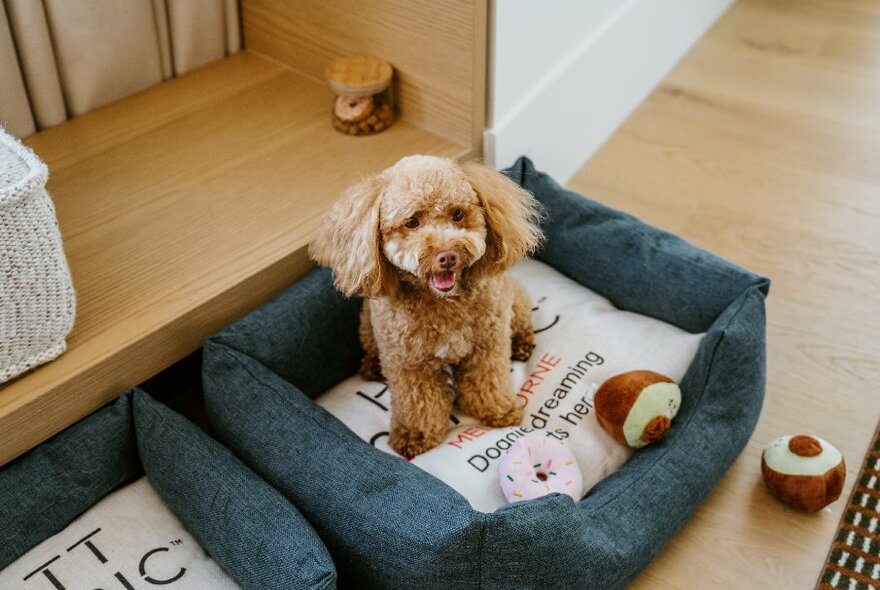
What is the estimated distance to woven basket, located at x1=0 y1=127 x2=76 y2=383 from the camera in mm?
1052

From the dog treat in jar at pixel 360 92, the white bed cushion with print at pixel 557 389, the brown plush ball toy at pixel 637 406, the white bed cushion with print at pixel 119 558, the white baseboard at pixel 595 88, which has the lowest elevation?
the white bed cushion with print at pixel 119 558

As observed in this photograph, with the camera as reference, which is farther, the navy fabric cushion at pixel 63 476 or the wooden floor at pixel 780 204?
the wooden floor at pixel 780 204

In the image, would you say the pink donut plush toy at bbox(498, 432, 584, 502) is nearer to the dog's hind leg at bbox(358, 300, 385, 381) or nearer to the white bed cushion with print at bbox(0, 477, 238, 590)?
the dog's hind leg at bbox(358, 300, 385, 381)

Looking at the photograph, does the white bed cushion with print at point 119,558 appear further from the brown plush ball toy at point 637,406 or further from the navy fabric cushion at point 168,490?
the brown plush ball toy at point 637,406

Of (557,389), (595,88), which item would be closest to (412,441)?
(557,389)

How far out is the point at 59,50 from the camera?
60.4 inches

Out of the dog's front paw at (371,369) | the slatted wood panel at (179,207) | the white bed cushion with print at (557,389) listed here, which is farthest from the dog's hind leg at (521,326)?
the slatted wood panel at (179,207)

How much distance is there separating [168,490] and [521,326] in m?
0.60

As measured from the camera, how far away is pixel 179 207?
1453 mm

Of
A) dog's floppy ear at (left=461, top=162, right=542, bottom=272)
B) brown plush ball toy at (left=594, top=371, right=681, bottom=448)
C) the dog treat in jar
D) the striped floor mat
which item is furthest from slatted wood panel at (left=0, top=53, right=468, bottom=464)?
the striped floor mat

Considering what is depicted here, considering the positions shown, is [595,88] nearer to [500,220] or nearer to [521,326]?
[521,326]

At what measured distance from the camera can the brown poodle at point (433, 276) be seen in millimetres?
1066

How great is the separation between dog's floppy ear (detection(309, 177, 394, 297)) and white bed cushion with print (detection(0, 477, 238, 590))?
42 cm

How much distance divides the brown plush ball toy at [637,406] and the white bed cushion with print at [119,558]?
1.90ft
